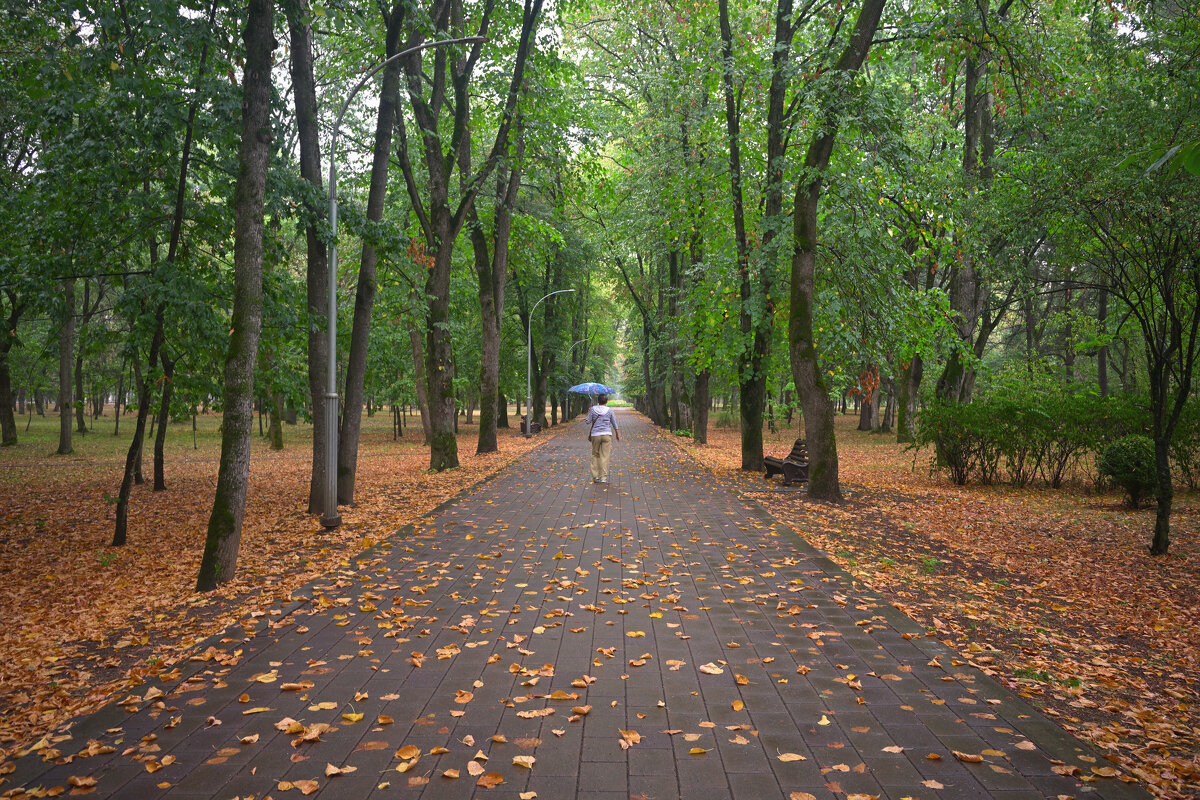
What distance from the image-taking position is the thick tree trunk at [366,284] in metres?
10.8

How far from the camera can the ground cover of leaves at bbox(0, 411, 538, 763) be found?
14.8 feet

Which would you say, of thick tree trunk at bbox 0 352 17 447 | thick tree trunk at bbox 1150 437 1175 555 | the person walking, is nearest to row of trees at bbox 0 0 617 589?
the person walking

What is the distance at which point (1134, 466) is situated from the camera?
10.2 m

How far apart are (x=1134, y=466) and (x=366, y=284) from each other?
12.1 metres

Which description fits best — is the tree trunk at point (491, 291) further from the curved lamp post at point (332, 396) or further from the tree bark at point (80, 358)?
the curved lamp post at point (332, 396)

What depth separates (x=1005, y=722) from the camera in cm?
376

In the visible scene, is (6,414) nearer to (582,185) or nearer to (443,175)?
(443,175)

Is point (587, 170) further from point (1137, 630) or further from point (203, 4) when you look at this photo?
point (1137, 630)

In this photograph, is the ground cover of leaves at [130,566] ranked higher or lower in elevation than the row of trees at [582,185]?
lower

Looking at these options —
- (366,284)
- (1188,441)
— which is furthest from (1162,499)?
(366,284)

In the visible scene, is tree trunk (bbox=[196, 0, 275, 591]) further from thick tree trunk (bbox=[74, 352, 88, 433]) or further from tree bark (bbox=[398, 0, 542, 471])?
tree bark (bbox=[398, 0, 542, 471])

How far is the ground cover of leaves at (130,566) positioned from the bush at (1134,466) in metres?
10.8

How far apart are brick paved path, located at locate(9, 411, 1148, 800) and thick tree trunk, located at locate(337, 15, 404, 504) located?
4.46m

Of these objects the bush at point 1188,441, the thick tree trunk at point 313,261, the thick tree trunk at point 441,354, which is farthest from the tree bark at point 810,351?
the thick tree trunk at point 441,354
